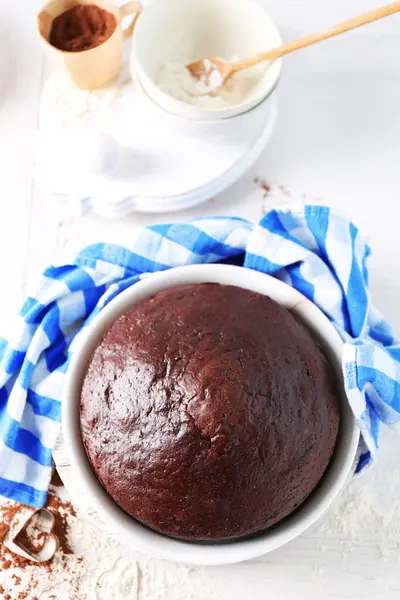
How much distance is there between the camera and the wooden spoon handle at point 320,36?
1.37 m

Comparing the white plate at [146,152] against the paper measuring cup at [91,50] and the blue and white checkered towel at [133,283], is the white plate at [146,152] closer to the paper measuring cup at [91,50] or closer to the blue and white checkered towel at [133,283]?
the paper measuring cup at [91,50]

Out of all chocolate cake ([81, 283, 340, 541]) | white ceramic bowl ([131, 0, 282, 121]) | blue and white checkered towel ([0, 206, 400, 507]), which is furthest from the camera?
white ceramic bowl ([131, 0, 282, 121])

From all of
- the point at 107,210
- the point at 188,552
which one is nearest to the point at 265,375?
the point at 188,552

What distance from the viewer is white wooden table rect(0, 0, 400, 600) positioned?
61.4 inches

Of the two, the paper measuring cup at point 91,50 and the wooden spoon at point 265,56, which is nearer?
the wooden spoon at point 265,56

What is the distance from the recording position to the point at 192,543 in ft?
3.93

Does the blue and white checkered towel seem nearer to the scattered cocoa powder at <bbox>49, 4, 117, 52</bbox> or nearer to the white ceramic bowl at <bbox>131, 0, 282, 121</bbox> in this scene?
the white ceramic bowl at <bbox>131, 0, 282, 121</bbox>

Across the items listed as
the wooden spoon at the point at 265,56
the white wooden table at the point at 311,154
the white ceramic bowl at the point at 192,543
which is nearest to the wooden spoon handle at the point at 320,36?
the wooden spoon at the point at 265,56

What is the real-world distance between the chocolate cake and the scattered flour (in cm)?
56

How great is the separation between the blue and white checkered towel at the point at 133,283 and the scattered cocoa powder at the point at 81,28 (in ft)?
1.52

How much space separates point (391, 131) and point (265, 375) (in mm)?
794

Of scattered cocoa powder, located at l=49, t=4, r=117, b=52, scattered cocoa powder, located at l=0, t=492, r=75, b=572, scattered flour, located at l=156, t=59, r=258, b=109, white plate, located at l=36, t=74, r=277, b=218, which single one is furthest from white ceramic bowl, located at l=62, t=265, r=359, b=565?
scattered cocoa powder, located at l=49, t=4, r=117, b=52

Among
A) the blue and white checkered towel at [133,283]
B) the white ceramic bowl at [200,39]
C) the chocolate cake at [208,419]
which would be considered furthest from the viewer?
the white ceramic bowl at [200,39]

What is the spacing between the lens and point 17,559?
1.37m
